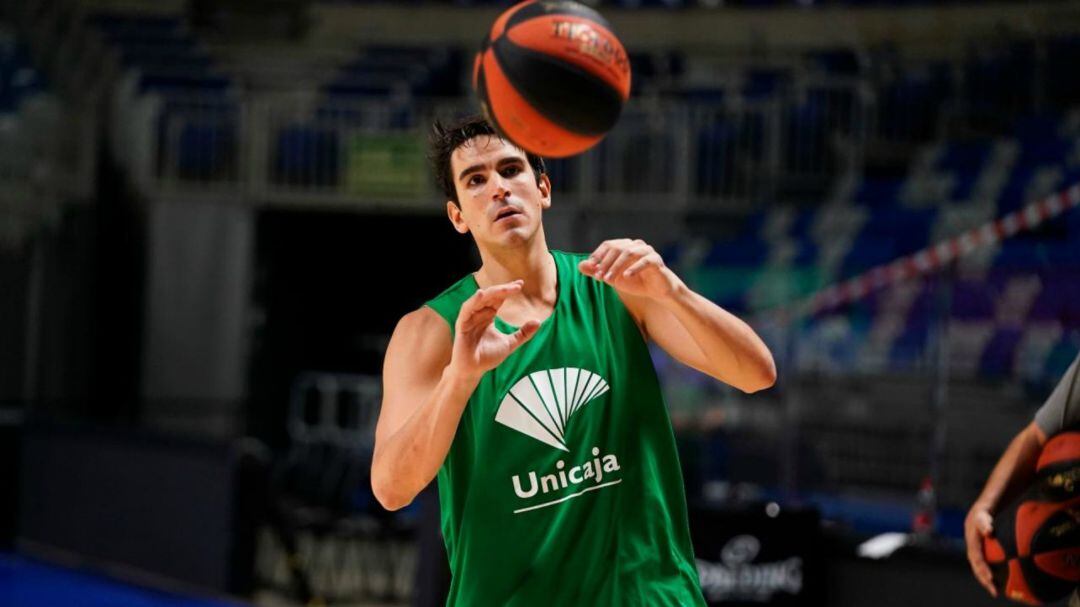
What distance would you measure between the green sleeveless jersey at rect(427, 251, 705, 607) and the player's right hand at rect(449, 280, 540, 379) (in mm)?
272

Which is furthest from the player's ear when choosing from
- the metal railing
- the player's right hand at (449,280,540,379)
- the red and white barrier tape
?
the metal railing

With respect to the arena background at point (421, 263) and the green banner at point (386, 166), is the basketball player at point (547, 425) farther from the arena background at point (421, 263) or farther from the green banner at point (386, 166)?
the green banner at point (386, 166)

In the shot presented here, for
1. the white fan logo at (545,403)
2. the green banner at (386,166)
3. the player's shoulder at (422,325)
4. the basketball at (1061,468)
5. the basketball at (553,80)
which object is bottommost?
the basketball at (1061,468)

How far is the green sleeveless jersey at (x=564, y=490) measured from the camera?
2.98 metres

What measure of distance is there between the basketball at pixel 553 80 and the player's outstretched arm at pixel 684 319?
0.28 meters

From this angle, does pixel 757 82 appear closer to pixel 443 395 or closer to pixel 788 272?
pixel 788 272

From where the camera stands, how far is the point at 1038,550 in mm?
3709

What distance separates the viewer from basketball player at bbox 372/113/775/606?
297 centimetres

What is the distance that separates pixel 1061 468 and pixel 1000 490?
7.6 inches

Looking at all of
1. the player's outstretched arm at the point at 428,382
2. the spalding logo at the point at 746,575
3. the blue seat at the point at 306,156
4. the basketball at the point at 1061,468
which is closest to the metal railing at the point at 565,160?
the blue seat at the point at 306,156

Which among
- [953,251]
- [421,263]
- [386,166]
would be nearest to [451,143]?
[953,251]

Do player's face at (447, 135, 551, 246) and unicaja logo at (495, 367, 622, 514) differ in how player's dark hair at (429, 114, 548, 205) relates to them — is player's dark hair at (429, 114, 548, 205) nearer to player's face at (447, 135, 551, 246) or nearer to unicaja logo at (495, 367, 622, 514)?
player's face at (447, 135, 551, 246)

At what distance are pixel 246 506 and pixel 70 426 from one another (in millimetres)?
2037

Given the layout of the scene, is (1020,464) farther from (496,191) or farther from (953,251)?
(953,251)
